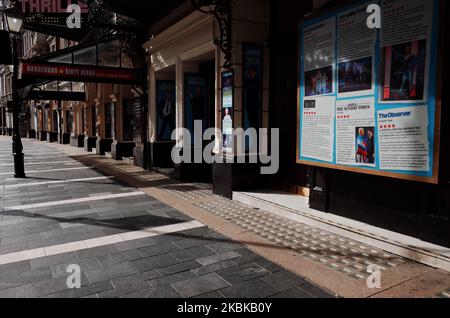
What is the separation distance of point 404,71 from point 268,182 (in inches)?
160

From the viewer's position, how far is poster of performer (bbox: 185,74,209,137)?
10.1 meters

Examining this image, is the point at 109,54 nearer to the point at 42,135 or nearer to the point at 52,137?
the point at 52,137

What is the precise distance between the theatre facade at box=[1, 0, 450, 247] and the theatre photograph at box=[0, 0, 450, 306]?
0.08ft

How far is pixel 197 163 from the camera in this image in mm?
10258

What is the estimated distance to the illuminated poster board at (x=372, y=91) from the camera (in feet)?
13.4

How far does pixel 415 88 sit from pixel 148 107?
9.45m

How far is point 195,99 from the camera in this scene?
10250mm

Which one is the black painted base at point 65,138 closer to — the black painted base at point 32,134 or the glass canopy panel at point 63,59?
the black painted base at point 32,134

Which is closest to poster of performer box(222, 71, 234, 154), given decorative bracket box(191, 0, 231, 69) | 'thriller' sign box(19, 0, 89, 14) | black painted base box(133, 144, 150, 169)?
decorative bracket box(191, 0, 231, 69)

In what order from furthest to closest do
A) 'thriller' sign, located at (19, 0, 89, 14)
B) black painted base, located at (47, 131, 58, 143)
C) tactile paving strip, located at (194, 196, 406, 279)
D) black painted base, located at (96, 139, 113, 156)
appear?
black painted base, located at (47, 131, 58, 143) < black painted base, located at (96, 139, 113, 156) < 'thriller' sign, located at (19, 0, 89, 14) < tactile paving strip, located at (194, 196, 406, 279)

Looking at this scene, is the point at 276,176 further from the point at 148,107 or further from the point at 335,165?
the point at 148,107

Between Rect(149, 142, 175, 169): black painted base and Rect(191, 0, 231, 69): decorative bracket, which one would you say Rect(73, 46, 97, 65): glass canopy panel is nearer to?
Rect(149, 142, 175, 169): black painted base

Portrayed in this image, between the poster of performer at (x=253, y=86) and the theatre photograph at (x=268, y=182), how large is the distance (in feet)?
0.09

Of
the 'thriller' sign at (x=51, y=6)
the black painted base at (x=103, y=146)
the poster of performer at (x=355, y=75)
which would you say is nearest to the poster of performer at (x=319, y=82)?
the poster of performer at (x=355, y=75)
